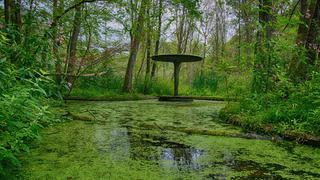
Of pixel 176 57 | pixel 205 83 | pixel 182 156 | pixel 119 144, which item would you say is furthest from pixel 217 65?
pixel 205 83

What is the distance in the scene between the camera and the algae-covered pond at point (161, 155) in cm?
197

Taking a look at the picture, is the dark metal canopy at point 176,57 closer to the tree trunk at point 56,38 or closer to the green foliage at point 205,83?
the green foliage at point 205,83

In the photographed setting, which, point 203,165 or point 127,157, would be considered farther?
point 127,157

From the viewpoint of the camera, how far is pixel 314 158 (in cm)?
239

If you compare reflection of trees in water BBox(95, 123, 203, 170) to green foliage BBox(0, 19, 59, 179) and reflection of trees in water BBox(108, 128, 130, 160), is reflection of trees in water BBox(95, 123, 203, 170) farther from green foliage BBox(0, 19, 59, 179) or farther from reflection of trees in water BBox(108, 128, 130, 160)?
green foliage BBox(0, 19, 59, 179)

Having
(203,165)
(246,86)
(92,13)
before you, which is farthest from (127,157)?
(92,13)

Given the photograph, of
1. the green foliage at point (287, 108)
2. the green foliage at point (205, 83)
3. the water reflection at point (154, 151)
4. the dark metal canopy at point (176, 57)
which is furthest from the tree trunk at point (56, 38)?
the green foliage at point (205, 83)

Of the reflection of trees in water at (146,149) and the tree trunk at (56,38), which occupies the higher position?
the tree trunk at (56,38)

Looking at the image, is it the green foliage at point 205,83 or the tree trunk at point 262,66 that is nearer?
the tree trunk at point 262,66

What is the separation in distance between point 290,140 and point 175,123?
54.7 inches

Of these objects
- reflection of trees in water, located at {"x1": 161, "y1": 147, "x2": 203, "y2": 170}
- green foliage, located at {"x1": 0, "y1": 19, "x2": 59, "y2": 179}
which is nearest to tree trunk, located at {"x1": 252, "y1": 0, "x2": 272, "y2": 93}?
reflection of trees in water, located at {"x1": 161, "y1": 147, "x2": 203, "y2": 170}

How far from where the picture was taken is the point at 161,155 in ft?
7.97

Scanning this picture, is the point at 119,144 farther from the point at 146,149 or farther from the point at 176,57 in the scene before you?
the point at 176,57

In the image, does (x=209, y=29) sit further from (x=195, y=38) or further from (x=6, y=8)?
(x=6, y=8)
